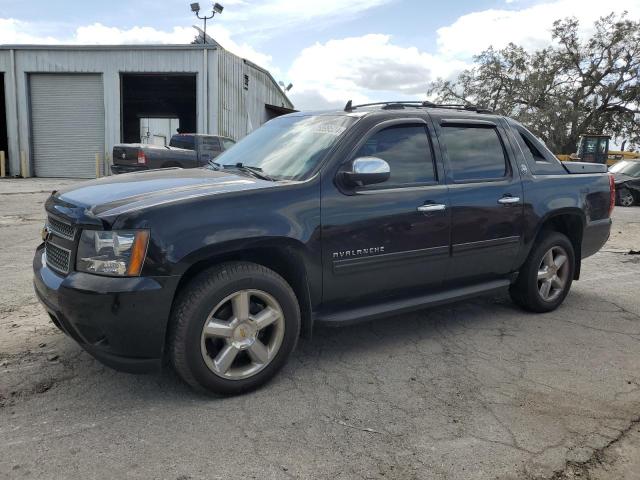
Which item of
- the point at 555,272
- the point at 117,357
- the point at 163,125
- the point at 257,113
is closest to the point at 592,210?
the point at 555,272

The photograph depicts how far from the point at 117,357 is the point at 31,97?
23.6m

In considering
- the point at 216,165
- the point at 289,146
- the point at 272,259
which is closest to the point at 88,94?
the point at 216,165

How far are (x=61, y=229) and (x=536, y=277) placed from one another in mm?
3850

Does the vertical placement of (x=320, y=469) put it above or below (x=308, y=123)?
below

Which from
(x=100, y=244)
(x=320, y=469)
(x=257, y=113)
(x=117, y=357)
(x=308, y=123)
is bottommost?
(x=320, y=469)

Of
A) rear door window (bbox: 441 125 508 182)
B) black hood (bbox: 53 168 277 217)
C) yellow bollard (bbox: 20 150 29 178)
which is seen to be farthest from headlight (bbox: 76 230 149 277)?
yellow bollard (bbox: 20 150 29 178)

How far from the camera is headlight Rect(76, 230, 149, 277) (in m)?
2.77

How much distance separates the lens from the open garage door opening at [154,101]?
2448cm

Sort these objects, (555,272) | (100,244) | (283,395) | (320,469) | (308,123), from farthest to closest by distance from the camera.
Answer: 1. (555,272)
2. (308,123)
3. (283,395)
4. (100,244)
5. (320,469)

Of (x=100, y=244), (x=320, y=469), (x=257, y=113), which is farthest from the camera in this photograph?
(x=257, y=113)

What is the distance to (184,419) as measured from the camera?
2.88 metres

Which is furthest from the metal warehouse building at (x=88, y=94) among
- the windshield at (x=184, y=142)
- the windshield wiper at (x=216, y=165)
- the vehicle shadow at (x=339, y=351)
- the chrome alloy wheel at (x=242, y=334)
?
the chrome alloy wheel at (x=242, y=334)

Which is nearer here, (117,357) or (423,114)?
(117,357)

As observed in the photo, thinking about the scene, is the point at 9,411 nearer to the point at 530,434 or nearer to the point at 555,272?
the point at 530,434
